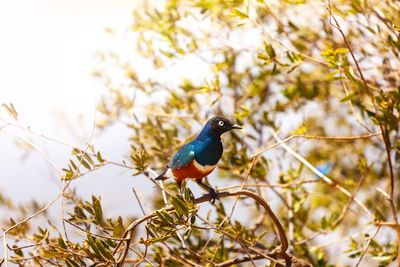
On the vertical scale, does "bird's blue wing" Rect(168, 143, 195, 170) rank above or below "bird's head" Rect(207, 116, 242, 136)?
below

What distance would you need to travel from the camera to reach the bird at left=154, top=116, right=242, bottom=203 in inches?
89.5

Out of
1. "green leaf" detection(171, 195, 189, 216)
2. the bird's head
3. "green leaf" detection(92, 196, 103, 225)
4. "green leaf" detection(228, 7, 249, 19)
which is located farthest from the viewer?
"green leaf" detection(228, 7, 249, 19)

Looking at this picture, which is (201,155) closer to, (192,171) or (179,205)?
(192,171)

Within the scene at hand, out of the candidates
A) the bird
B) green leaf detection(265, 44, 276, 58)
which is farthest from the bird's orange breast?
green leaf detection(265, 44, 276, 58)

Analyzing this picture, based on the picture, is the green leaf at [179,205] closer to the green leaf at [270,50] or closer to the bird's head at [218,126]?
the bird's head at [218,126]

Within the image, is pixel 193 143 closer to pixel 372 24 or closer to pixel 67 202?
pixel 67 202

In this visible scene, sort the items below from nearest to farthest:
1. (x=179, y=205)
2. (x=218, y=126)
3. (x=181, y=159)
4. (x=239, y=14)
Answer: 1. (x=179, y=205)
2. (x=181, y=159)
3. (x=218, y=126)
4. (x=239, y=14)

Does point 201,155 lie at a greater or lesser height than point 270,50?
lesser

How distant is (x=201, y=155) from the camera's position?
2.29 meters

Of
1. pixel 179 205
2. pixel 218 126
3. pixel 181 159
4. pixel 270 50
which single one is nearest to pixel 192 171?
pixel 181 159

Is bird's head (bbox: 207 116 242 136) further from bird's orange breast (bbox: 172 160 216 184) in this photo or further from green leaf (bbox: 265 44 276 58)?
green leaf (bbox: 265 44 276 58)

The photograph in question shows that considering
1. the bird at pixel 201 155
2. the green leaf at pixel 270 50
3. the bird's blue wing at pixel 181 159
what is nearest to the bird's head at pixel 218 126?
the bird at pixel 201 155

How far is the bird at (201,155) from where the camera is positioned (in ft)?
7.46

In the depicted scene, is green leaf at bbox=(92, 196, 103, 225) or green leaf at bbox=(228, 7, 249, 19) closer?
green leaf at bbox=(92, 196, 103, 225)
